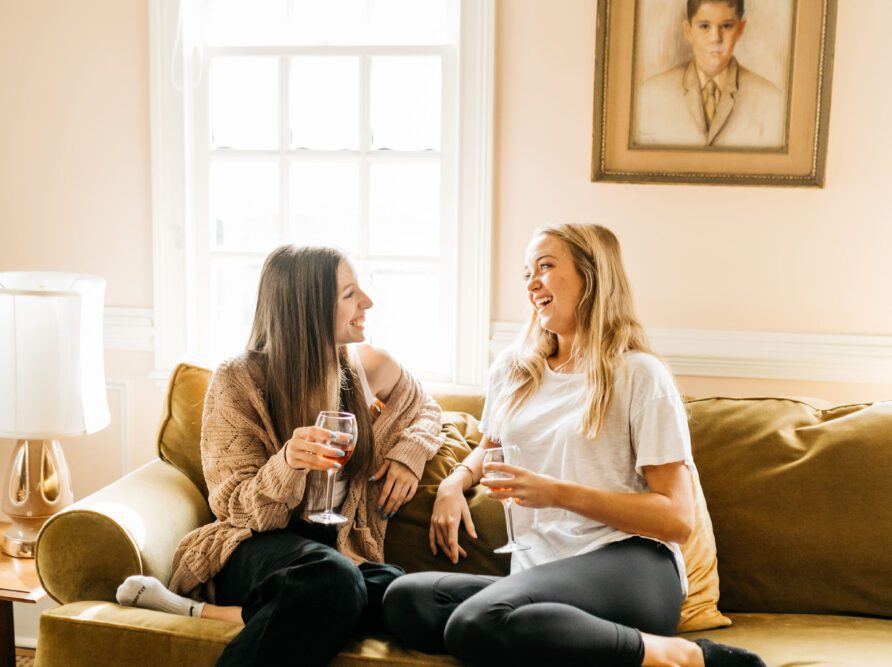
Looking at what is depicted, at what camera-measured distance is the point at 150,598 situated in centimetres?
205

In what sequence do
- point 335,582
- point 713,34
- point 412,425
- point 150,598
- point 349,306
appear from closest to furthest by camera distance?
1. point 335,582
2. point 150,598
3. point 349,306
4. point 412,425
5. point 713,34

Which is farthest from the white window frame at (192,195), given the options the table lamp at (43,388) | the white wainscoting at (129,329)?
the table lamp at (43,388)

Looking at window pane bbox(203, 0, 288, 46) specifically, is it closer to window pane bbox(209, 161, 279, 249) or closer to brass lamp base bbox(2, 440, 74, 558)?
window pane bbox(209, 161, 279, 249)

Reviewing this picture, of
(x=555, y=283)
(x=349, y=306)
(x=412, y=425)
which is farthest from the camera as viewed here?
(x=412, y=425)

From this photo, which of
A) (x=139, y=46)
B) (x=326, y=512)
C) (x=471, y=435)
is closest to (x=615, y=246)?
(x=471, y=435)

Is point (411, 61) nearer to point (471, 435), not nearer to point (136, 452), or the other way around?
point (471, 435)

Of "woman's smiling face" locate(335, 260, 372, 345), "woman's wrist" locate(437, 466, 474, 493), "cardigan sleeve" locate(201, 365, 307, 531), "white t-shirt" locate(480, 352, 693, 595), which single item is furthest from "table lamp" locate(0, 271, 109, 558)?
"white t-shirt" locate(480, 352, 693, 595)

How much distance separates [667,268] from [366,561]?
132 cm

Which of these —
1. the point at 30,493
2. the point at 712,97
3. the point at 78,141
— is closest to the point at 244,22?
the point at 78,141

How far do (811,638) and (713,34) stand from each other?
5.60ft

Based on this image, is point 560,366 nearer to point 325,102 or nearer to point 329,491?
point 329,491

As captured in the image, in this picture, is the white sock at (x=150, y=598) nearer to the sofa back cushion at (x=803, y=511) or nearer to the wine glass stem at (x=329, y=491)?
the wine glass stem at (x=329, y=491)

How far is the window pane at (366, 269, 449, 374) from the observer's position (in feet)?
10.5

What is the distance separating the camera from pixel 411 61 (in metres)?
3.09
